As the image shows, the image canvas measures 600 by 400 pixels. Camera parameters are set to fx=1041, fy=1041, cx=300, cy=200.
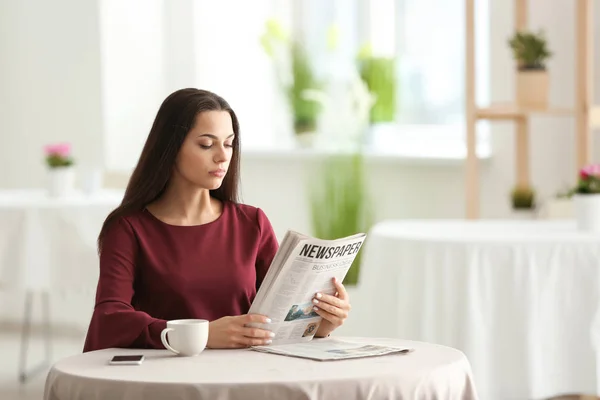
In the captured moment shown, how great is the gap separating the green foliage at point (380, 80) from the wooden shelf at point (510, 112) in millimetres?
1150

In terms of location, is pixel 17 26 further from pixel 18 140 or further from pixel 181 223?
pixel 181 223

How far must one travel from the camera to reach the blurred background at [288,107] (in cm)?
480

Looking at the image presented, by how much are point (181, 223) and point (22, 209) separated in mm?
2465

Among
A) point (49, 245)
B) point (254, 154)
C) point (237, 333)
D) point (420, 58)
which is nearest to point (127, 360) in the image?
point (237, 333)

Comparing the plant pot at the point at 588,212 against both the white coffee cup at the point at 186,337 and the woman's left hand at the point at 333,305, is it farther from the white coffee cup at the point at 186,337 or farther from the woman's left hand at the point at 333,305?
the white coffee cup at the point at 186,337

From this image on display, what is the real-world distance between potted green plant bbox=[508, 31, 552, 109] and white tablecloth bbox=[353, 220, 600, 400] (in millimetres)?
1108

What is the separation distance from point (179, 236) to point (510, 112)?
258cm

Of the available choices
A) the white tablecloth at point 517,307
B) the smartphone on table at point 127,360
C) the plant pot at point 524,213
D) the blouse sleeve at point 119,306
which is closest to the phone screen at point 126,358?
the smartphone on table at point 127,360

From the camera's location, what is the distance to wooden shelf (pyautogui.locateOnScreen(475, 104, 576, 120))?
4246 mm

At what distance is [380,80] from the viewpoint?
558 centimetres

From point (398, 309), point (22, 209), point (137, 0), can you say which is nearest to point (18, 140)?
point (137, 0)

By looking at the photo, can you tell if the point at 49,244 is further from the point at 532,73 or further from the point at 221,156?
the point at 221,156

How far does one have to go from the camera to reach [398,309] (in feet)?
11.0

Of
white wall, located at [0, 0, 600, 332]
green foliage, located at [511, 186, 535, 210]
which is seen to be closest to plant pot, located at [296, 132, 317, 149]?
white wall, located at [0, 0, 600, 332]
